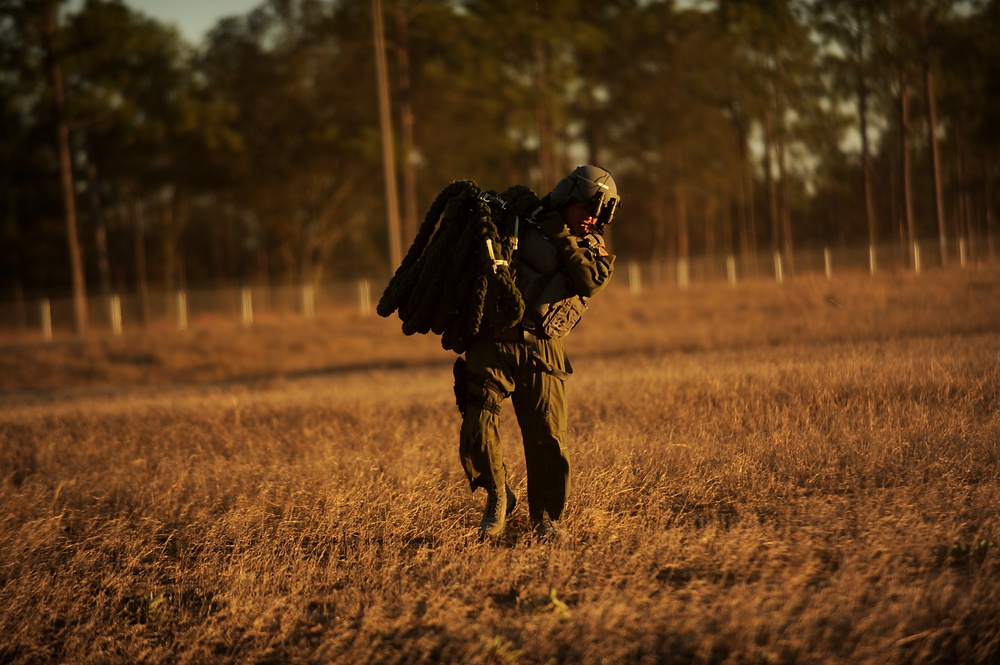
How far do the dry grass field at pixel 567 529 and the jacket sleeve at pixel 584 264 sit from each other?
3.89ft

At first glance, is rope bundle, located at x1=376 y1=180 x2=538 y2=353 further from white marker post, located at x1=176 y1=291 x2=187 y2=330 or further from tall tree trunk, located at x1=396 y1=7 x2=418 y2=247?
white marker post, located at x1=176 y1=291 x2=187 y2=330

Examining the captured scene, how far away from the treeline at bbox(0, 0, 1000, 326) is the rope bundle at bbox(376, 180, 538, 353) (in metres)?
25.8

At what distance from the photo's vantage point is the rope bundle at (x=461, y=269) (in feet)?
15.6

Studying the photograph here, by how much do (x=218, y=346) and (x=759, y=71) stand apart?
1110 inches

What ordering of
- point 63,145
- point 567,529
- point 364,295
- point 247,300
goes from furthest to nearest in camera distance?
1. point 247,300
2. point 364,295
3. point 63,145
4. point 567,529

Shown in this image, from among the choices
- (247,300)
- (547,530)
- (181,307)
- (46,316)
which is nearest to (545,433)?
(547,530)

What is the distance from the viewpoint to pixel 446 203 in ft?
16.8

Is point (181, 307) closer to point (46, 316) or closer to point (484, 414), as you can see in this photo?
point (46, 316)

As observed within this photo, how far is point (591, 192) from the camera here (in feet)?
15.8

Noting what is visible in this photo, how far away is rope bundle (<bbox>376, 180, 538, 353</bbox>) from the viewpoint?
15.6ft

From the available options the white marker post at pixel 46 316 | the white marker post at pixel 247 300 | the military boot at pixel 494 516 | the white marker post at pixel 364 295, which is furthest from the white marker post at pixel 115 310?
the military boot at pixel 494 516

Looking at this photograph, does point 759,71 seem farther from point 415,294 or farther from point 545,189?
point 415,294

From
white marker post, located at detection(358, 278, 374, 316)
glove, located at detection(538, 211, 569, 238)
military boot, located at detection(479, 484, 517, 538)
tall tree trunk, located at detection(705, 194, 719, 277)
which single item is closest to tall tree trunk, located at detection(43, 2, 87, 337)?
white marker post, located at detection(358, 278, 374, 316)

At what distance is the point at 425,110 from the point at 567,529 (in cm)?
3761
